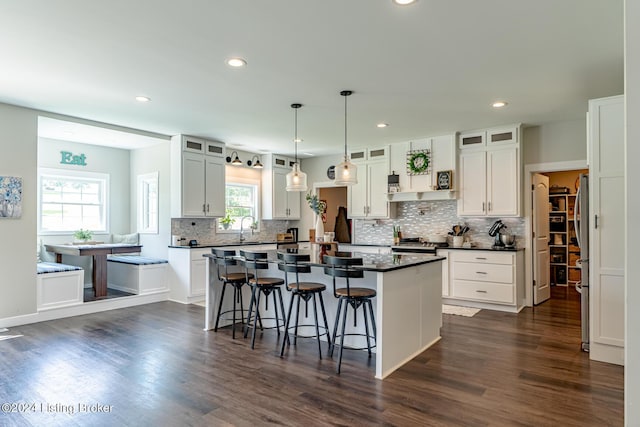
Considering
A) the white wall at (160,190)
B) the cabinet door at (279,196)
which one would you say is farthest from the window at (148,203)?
the cabinet door at (279,196)

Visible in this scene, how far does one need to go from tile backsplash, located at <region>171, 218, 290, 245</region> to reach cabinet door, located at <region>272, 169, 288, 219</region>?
1.07 feet

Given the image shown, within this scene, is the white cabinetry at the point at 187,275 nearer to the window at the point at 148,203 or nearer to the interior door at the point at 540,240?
the window at the point at 148,203

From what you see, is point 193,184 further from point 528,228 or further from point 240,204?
point 528,228

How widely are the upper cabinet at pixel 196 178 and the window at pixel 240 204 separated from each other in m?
0.74

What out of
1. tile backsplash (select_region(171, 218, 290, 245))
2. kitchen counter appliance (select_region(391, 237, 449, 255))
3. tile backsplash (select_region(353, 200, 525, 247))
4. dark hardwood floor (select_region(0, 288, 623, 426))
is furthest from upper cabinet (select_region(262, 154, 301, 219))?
dark hardwood floor (select_region(0, 288, 623, 426))

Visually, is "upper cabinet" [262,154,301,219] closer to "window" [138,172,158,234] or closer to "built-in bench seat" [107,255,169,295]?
"window" [138,172,158,234]

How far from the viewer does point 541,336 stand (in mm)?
4344

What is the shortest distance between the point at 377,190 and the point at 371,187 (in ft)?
0.49

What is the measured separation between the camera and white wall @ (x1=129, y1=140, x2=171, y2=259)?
21.5 ft

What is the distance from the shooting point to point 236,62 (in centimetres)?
343

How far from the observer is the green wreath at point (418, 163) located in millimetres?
6410

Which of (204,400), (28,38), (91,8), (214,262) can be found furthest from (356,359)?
(28,38)

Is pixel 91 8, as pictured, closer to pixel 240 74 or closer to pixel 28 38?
pixel 28 38

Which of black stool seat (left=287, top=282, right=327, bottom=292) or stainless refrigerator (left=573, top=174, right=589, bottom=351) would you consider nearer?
black stool seat (left=287, top=282, right=327, bottom=292)
